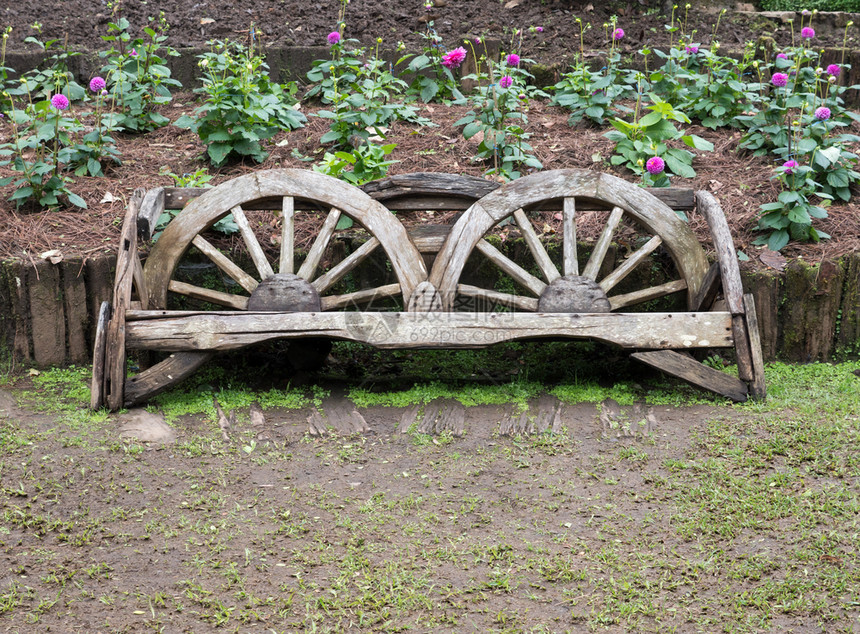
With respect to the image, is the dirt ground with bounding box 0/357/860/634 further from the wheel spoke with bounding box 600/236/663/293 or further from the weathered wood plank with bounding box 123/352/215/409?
the wheel spoke with bounding box 600/236/663/293

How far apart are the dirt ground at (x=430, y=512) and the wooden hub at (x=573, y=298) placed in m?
0.43

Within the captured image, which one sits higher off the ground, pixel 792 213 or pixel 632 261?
pixel 792 213

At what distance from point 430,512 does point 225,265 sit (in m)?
1.73

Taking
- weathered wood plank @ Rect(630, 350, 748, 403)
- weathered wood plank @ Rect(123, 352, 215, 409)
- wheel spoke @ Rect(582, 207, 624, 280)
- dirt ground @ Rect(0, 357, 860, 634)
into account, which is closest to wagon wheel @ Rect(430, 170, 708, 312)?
wheel spoke @ Rect(582, 207, 624, 280)

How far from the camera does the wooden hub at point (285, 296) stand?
3832 millimetres

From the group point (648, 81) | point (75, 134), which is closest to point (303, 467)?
point (75, 134)

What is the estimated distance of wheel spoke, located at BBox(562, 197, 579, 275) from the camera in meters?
3.94

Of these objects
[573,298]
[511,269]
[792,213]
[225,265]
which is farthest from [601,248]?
[225,265]

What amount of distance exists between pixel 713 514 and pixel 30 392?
309cm

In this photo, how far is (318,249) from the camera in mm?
3920

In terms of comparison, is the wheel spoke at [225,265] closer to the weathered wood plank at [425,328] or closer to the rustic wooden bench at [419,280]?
the rustic wooden bench at [419,280]

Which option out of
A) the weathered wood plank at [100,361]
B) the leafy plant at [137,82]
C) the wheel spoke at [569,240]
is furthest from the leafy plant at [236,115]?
the wheel spoke at [569,240]

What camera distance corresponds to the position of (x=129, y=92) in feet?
17.6

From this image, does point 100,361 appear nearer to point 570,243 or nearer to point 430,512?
point 430,512
